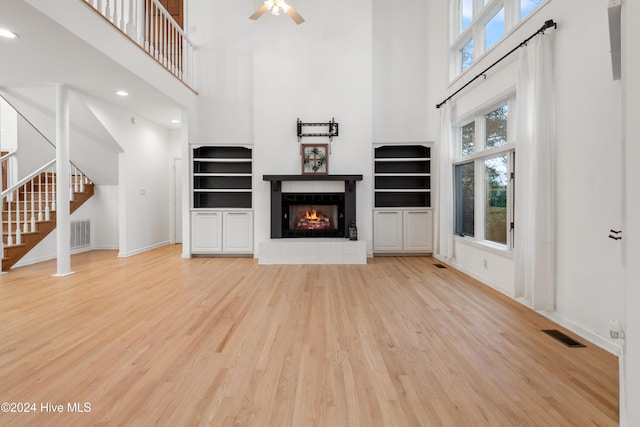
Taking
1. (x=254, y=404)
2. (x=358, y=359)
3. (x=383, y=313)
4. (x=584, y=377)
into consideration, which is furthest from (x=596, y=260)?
(x=254, y=404)

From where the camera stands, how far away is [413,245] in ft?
19.9

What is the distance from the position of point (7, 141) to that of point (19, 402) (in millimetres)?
6859

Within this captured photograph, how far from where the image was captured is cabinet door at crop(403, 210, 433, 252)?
6.05 meters

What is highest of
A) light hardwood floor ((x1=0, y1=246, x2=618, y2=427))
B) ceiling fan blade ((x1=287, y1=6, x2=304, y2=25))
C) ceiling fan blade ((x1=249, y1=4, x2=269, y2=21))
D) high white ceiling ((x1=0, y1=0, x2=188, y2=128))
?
ceiling fan blade ((x1=249, y1=4, x2=269, y2=21))

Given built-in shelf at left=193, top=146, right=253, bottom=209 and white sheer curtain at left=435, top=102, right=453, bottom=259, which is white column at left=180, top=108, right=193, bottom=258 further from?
white sheer curtain at left=435, top=102, right=453, bottom=259

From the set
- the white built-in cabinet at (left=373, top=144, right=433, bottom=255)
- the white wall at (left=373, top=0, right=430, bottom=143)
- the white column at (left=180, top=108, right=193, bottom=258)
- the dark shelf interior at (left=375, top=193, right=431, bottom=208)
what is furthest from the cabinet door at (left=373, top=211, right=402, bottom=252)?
the white column at (left=180, top=108, right=193, bottom=258)

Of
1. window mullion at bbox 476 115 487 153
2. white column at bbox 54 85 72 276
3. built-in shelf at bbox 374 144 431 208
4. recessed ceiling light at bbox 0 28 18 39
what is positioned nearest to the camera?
recessed ceiling light at bbox 0 28 18 39

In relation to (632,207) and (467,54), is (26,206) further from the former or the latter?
(467,54)

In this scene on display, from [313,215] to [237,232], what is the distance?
1534mm

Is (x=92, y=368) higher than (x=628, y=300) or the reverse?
the reverse

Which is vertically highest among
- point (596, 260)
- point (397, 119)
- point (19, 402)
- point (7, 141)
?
point (397, 119)

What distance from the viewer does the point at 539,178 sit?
9.38 ft

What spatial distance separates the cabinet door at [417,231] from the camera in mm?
6055

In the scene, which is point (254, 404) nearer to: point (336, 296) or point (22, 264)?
point (336, 296)
